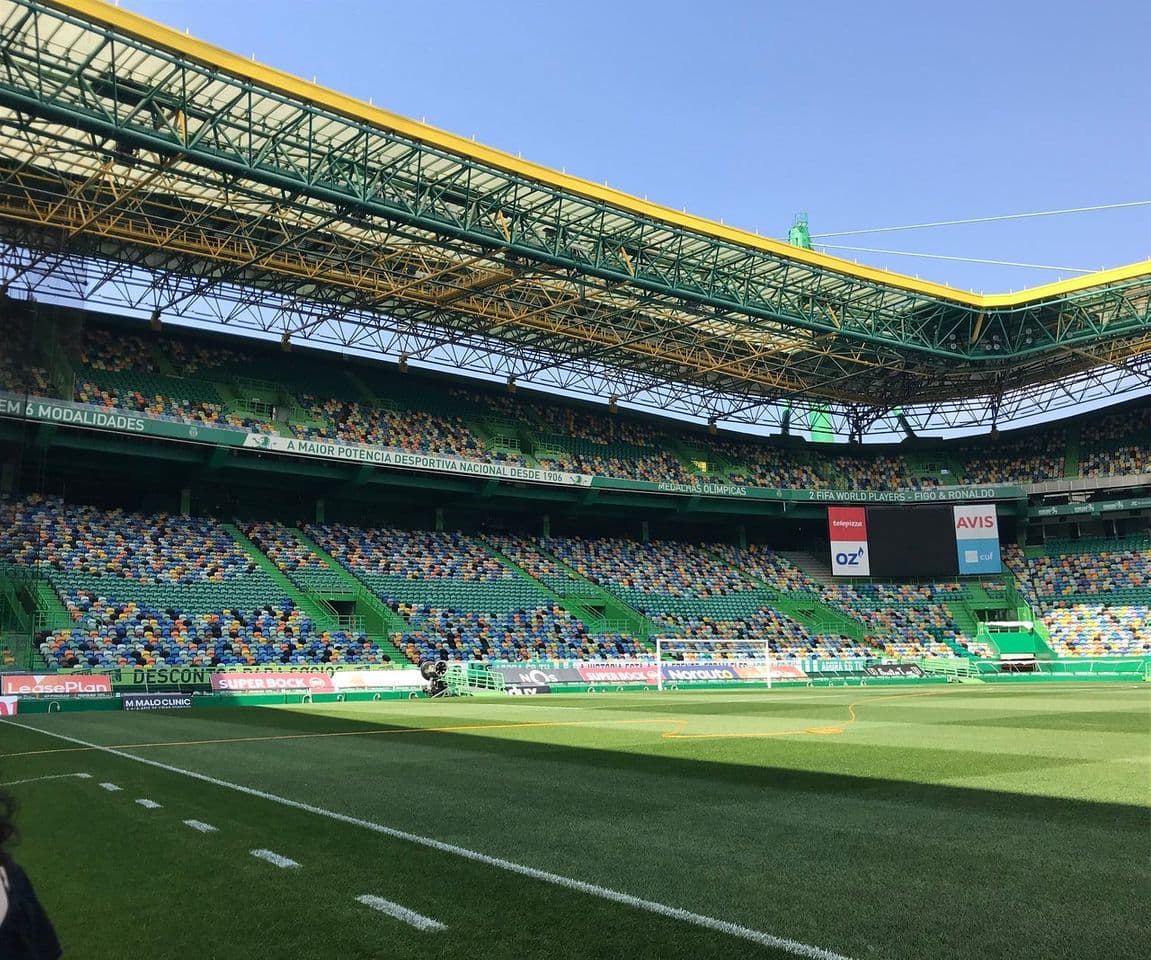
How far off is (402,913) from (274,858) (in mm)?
2154

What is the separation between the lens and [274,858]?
25.5 feet

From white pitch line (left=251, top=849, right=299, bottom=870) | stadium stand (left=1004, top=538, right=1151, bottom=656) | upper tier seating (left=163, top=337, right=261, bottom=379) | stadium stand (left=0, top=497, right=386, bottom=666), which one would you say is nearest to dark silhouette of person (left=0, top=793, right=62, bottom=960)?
white pitch line (left=251, top=849, right=299, bottom=870)

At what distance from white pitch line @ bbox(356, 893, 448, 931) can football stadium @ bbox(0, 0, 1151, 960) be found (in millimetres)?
41

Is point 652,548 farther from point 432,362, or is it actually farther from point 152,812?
point 152,812

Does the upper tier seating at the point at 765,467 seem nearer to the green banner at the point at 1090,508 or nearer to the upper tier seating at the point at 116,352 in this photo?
the green banner at the point at 1090,508

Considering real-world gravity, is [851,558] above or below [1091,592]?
above

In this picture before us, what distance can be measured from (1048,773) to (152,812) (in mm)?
10413

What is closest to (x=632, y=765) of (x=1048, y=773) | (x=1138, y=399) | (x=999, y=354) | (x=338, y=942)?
(x=1048, y=773)

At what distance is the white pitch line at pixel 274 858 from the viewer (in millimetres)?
7516

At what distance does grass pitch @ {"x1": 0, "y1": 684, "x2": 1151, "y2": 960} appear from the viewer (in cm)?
560

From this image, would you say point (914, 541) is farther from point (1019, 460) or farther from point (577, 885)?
point (577, 885)

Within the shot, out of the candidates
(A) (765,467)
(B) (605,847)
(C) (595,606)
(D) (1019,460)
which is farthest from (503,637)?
(D) (1019,460)

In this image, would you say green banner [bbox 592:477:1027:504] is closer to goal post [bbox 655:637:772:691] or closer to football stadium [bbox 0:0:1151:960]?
football stadium [bbox 0:0:1151:960]

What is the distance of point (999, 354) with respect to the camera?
4956 centimetres
